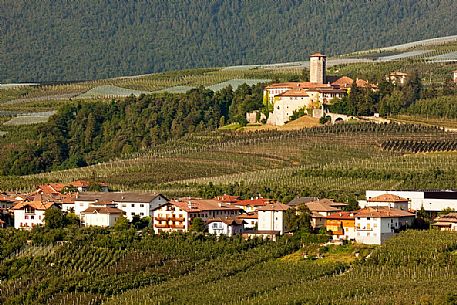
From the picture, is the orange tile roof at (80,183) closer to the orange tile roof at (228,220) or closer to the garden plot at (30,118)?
the orange tile roof at (228,220)

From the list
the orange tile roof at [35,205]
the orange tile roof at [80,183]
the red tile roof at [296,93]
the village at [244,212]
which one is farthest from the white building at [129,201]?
the red tile roof at [296,93]

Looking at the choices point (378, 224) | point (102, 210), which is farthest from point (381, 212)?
point (102, 210)

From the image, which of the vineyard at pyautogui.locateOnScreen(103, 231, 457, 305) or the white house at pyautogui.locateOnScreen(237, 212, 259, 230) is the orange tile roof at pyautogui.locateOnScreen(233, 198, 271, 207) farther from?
the vineyard at pyautogui.locateOnScreen(103, 231, 457, 305)

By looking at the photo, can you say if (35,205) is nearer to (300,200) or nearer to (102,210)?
(102,210)

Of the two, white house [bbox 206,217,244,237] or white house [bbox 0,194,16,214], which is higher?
white house [bbox 0,194,16,214]

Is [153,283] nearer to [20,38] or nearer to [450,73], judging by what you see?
[450,73]

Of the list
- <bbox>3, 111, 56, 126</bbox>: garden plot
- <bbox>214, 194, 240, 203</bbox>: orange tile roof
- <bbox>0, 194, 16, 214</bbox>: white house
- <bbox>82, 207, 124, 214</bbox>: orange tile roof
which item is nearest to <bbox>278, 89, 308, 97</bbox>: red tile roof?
<bbox>3, 111, 56, 126</bbox>: garden plot
